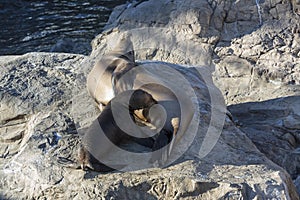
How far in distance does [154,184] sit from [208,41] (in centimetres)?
361

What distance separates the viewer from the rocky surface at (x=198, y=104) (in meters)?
3.30

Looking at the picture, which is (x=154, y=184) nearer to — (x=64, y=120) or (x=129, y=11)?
(x=64, y=120)

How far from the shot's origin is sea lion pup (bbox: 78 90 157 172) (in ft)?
11.4

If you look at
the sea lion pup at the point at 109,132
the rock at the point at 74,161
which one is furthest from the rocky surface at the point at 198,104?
the sea lion pup at the point at 109,132

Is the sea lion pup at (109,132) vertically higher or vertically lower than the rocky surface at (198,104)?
higher

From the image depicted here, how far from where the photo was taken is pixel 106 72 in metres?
4.68

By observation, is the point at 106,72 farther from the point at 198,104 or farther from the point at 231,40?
the point at 231,40

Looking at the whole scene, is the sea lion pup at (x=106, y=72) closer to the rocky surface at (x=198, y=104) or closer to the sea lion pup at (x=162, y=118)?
the rocky surface at (x=198, y=104)

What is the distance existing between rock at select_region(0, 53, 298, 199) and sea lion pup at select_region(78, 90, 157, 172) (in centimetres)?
9

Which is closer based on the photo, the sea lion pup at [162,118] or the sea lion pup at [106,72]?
the sea lion pup at [162,118]

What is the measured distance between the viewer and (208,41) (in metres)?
6.65

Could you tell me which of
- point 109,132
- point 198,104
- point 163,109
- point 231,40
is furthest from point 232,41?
point 109,132

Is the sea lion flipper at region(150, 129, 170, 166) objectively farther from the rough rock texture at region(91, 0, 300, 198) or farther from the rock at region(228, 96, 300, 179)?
the rough rock texture at region(91, 0, 300, 198)

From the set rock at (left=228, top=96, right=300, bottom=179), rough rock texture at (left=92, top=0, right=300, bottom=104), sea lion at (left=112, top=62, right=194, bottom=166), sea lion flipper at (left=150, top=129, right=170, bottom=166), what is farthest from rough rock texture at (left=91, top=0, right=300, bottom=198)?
sea lion flipper at (left=150, top=129, right=170, bottom=166)
